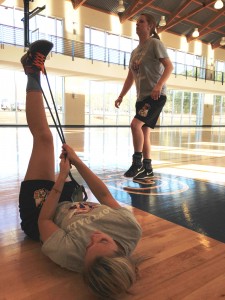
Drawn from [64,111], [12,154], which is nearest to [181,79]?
[64,111]

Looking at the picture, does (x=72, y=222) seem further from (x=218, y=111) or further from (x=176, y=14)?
(x=218, y=111)

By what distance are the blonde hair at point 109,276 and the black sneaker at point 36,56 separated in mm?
1310

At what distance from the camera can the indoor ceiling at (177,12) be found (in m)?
12.7

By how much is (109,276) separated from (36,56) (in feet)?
4.58

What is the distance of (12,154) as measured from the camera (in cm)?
439

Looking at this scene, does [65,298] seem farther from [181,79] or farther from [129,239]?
[181,79]

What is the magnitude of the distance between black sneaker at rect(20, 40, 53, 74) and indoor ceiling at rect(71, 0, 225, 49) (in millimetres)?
11317

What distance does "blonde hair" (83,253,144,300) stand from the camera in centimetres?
86

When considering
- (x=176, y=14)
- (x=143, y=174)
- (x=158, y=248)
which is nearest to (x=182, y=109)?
(x=176, y=14)

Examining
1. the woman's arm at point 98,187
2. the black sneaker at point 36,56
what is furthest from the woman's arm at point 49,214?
the black sneaker at point 36,56

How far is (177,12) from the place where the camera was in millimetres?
13531

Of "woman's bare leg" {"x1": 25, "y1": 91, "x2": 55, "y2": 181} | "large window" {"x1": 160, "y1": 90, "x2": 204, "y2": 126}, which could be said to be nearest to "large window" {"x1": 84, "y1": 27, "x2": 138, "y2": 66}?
"large window" {"x1": 160, "y1": 90, "x2": 204, "y2": 126}

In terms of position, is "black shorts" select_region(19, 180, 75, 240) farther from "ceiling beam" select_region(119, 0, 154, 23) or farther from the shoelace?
"ceiling beam" select_region(119, 0, 154, 23)

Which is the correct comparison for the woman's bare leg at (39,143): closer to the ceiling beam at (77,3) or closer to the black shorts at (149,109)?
the black shorts at (149,109)
